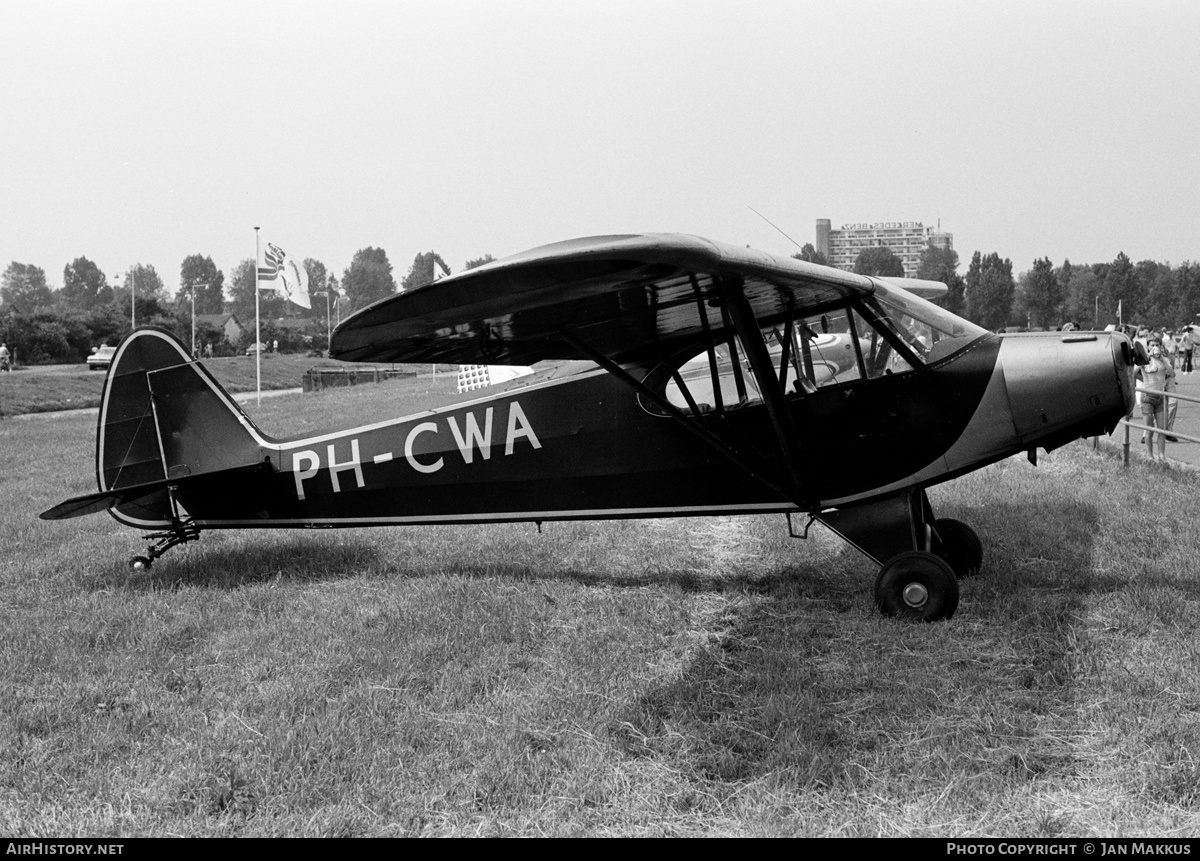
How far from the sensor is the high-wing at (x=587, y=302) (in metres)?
3.82

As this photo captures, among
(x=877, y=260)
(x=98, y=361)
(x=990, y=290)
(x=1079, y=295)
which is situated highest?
(x=877, y=260)

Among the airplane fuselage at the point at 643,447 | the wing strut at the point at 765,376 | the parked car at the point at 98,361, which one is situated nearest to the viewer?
the wing strut at the point at 765,376

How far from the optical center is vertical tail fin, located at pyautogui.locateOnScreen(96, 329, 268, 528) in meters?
7.50

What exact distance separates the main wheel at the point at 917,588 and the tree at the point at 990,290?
104m

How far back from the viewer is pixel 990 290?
106m

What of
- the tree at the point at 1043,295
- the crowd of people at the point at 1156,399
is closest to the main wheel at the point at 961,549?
the crowd of people at the point at 1156,399

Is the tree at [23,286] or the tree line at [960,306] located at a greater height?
the tree at [23,286]

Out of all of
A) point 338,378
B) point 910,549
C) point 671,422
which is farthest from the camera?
point 338,378

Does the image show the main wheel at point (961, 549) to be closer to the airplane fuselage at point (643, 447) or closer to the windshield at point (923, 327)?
the airplane fuselage at point (643, 447)

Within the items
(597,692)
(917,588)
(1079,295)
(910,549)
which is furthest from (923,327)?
(1079,295)

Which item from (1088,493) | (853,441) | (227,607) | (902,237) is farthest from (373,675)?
(902,237)

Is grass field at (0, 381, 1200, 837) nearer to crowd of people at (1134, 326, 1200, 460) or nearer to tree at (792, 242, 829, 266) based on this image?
tree at (792, 242, 829, 266)

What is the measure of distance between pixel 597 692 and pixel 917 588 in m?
2.22

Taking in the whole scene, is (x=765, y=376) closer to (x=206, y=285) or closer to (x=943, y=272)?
(x=943, y=272)
